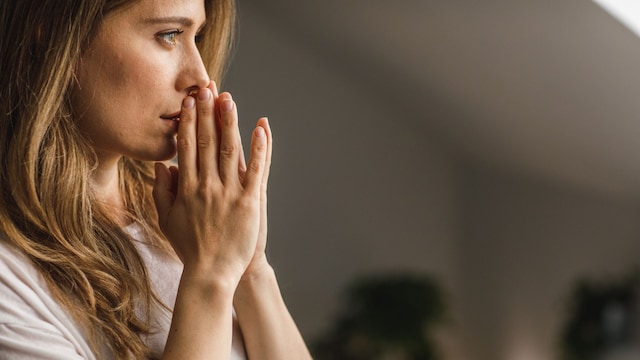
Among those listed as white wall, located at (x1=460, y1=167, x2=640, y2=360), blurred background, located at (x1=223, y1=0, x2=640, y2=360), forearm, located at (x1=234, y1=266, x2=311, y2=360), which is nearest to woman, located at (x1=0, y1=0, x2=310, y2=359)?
forearm, located at (x1=234, y1=266, x2=311, y2=360)

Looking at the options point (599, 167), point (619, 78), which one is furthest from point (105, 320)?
point (599, 167)

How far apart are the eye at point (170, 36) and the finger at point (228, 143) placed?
82 mm

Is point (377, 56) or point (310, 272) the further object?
point (310, 272)

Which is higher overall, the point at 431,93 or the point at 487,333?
the point at 431,93

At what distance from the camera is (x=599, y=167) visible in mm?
4590

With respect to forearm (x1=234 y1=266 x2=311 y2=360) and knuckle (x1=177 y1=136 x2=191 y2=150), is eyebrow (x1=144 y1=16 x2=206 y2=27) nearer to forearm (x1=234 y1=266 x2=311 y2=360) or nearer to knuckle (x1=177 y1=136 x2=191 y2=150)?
knuckle (x1=177 y1=136 x2=191 y2=150)

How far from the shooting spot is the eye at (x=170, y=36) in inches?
39.1

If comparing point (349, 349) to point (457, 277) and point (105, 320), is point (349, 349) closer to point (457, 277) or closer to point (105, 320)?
point (457, 277)

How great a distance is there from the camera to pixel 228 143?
977 millimetres

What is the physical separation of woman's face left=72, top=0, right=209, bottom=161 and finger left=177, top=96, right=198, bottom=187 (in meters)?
0.02

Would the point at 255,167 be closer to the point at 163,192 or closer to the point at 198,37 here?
the point at 163,192

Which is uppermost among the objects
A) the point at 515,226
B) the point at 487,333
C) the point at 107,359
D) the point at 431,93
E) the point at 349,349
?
the point at 431,93

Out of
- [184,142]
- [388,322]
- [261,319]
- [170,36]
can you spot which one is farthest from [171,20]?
[388,322]

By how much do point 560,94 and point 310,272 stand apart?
209 centimetres
